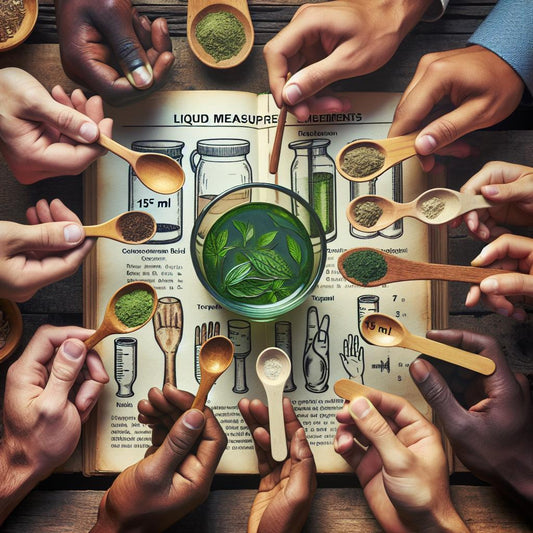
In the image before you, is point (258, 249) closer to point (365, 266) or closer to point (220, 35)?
point (365, 266)

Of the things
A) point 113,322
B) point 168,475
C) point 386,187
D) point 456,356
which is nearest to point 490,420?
point 456,356

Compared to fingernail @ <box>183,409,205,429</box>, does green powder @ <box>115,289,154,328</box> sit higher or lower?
higher

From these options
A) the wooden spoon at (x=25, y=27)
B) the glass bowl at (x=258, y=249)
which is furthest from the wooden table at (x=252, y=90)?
the glass bowl at (x=258, y=249)

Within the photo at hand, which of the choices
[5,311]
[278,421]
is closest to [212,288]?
[278,421]

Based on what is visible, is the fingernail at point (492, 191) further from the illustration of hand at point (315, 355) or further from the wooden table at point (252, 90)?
the illustration of hand at point (315, 355)

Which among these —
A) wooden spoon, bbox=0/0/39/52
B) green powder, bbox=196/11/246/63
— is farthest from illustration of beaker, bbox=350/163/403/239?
wooden spoon, bbox=0/0/39/52

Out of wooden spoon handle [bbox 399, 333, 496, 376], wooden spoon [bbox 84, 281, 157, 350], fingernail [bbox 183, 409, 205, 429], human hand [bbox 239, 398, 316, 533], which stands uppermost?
wooden spoon [bbox 84, 281, 157, 350]

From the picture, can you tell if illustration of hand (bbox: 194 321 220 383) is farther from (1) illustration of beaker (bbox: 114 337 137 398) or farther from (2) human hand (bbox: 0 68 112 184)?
(2) human hand (bbox: 0 68 112 184)
